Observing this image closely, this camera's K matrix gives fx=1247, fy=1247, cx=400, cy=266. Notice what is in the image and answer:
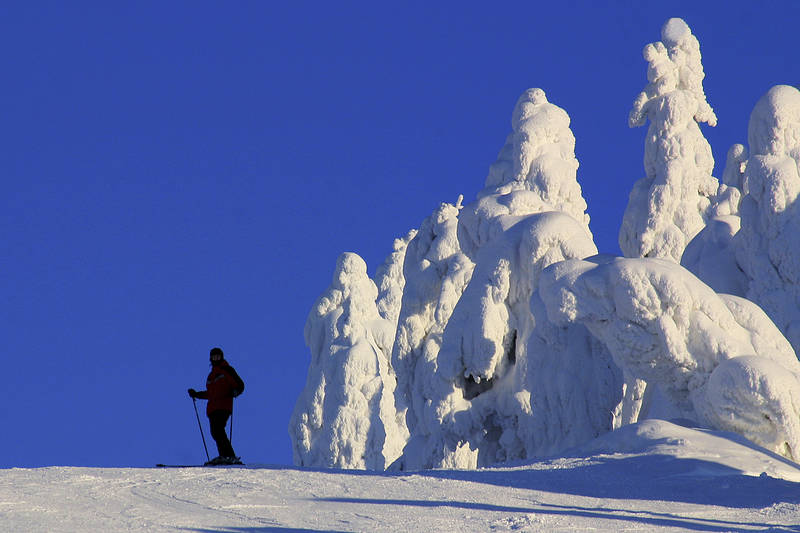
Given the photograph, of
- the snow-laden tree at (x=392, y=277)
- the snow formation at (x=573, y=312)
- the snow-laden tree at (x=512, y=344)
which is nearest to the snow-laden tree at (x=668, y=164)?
the snow formation at (x=573, y=312)

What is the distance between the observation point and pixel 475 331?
21312 millimetres

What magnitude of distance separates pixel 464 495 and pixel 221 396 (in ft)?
16.1

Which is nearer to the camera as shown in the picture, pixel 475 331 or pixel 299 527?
pixel 299 527

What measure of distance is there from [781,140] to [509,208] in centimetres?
493

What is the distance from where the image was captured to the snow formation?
1529cm

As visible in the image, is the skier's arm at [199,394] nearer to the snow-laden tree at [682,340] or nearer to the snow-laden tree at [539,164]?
the snow-laden tree at [682,340]

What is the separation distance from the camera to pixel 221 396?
14.7 metres

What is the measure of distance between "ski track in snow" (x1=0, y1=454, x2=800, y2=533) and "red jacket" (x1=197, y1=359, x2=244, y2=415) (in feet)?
6.58

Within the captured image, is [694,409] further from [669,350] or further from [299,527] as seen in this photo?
[299,527]

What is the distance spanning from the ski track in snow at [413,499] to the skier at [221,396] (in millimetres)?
1931

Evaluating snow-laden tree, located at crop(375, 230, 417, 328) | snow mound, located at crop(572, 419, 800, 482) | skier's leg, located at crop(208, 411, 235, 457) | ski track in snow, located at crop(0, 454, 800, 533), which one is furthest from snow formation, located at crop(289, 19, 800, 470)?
snow-laden tree, located at crop(375, 230, 417, 328)

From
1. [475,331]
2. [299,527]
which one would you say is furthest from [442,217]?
[299,527]

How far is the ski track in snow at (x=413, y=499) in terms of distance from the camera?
363 inches

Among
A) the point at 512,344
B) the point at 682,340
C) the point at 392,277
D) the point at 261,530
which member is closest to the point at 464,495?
the point at 261,530
